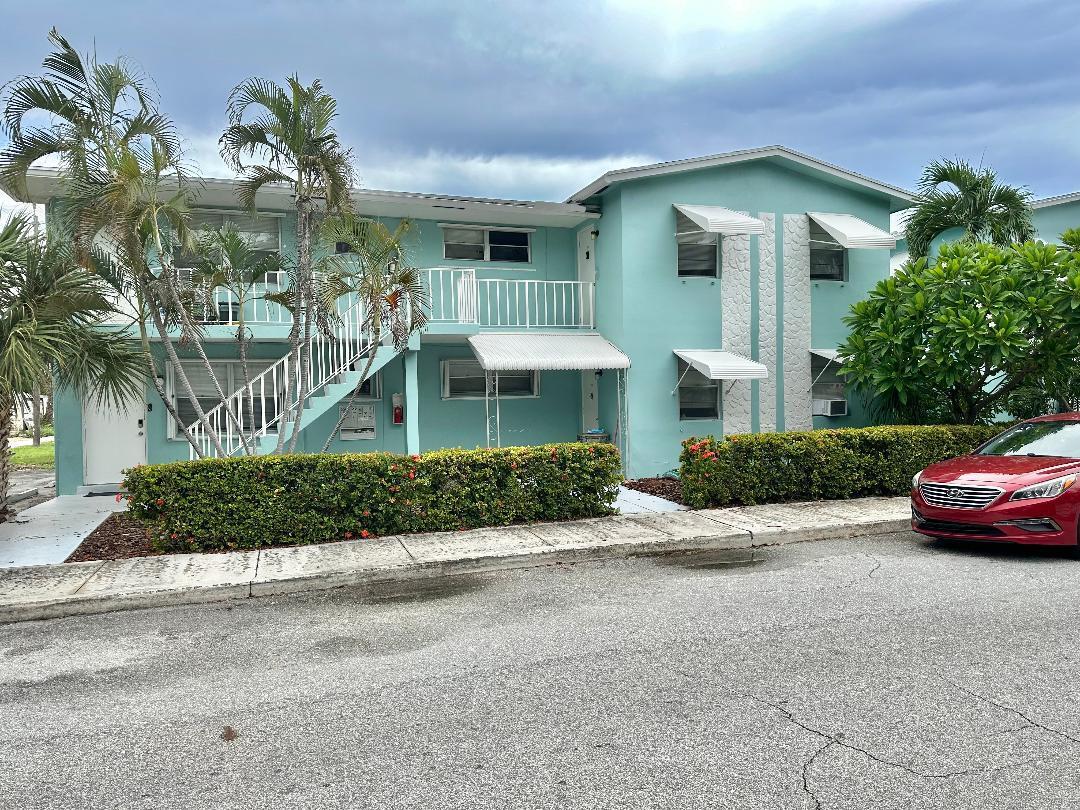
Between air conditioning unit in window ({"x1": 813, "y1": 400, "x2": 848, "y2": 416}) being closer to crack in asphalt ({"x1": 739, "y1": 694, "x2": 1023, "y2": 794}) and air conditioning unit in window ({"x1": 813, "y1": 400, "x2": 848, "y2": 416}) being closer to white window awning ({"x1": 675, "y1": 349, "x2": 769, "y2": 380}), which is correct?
white window awning ({"x1": 675, "y1": 349, "x2": 769, "y2": 380})

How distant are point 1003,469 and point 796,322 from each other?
25.6 feet

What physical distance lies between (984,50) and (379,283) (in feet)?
35.8

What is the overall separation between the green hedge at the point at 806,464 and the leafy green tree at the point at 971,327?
122 centimetres

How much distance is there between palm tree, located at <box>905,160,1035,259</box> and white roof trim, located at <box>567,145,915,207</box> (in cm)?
48

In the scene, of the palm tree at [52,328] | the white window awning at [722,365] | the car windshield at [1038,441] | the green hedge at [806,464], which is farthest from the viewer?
the white window awning at [722,365]

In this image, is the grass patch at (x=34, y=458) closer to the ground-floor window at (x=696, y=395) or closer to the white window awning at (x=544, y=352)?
the white window awning at (x=544, y=352)

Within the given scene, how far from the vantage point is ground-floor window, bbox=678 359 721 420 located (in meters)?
15.0

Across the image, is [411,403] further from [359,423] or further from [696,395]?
[696,395]

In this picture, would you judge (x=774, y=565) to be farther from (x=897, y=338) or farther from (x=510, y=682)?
(x=897, y=338)

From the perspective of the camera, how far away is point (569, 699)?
446cm

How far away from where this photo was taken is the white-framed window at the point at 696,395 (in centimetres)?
1501

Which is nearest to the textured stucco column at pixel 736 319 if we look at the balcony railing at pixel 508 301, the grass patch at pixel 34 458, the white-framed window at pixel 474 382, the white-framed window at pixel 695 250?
the white-framed window at pixel 695 250

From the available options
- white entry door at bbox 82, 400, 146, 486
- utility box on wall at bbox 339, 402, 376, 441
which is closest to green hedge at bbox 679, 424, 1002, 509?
utility box on wall at bbox 339, 402, 376, 441

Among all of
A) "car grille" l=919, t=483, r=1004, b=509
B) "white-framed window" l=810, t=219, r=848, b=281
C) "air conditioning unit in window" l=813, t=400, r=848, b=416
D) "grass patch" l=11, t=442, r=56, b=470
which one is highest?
"white-framed window" l=810, t=219, r=848, b=281
